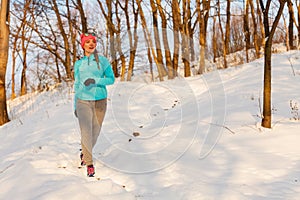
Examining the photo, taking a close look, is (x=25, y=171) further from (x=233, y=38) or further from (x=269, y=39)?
(x=233, y=38)

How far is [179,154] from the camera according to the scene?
12.0 feet

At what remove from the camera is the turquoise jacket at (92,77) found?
3.43 meters

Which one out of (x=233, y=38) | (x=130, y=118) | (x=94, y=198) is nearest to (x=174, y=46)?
(x=130, y=118)

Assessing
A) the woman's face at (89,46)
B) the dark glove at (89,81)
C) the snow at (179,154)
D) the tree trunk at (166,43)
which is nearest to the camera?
the snow at (179,154)

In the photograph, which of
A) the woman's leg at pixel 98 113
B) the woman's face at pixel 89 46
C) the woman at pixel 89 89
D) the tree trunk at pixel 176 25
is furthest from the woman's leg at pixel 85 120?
the tree trunk at pixel 176 25

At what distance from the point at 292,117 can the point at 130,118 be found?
3.91m

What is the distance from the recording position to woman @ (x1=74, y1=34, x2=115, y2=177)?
3422 millimetres

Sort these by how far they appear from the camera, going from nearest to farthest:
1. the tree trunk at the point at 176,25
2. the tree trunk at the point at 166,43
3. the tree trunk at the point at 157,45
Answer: the tree trunk at the point at 176,25
the tree trunk at the point at 166,43
the tree trunk at the point at 157,45

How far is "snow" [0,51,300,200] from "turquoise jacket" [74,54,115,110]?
0.97 m

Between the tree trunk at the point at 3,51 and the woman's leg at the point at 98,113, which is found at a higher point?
the tree trunk at the point at 3,51

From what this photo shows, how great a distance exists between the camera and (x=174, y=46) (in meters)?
12.9

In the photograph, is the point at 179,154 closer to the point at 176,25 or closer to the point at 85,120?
the point at 85,120

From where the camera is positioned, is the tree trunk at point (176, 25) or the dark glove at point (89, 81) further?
the tree trunk at point (176, 25)

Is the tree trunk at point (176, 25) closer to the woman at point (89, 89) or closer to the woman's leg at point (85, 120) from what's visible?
the woman at point (89, 89)
